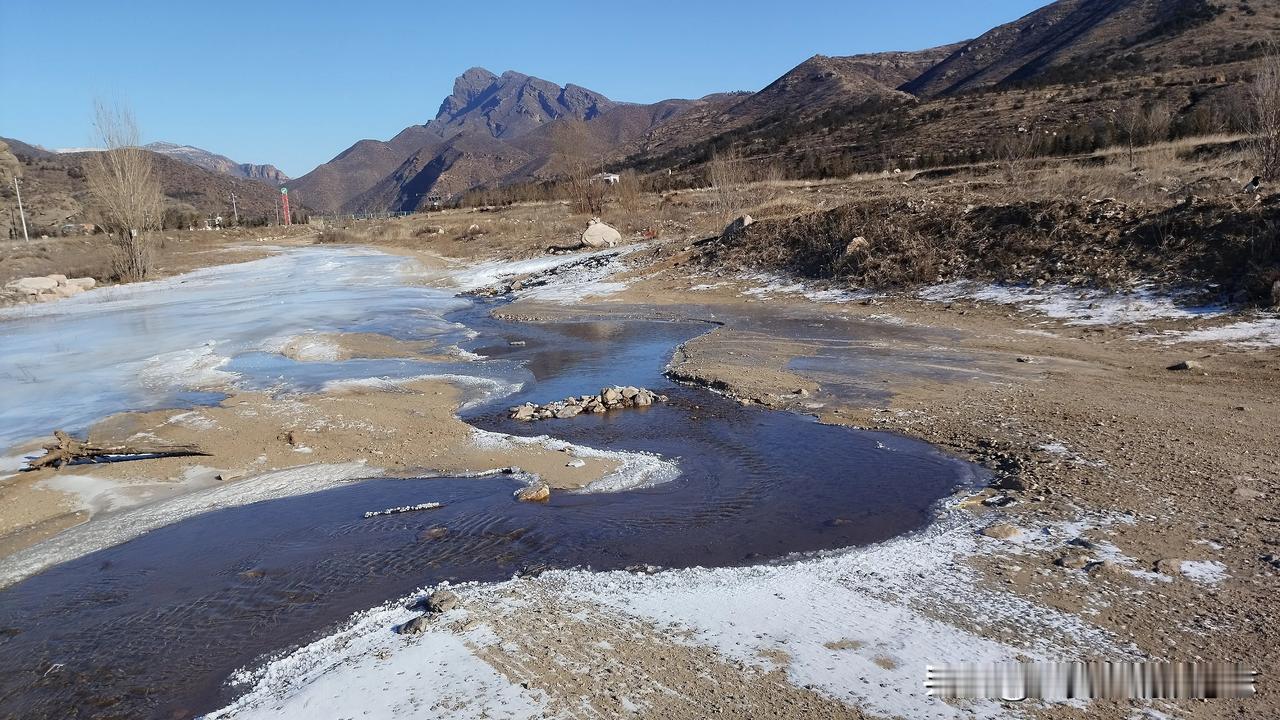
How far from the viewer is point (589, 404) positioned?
27.9 ft

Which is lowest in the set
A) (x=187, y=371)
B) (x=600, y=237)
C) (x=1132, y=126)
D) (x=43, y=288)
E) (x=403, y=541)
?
(x=403, y=541)

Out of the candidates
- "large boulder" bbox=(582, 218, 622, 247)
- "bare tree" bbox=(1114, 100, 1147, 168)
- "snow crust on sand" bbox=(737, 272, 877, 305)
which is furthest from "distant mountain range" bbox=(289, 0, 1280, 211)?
"snow crust on sand" bbox=(737, 272, 877, 305)

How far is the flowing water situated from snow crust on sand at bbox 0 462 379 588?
149mm

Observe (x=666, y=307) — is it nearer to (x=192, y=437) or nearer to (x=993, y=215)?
(x=993, y=215)

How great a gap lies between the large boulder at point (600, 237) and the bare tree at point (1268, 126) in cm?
1610

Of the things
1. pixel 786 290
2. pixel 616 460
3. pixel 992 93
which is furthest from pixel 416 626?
pixel 992 93

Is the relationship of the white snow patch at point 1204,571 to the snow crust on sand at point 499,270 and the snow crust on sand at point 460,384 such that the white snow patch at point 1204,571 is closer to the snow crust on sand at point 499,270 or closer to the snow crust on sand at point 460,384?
the snow crust on sand at point 460,384

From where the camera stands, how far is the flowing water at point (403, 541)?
402cm

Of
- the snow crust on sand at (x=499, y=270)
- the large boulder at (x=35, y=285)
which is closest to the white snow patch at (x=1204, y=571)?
the snow crust on sand at (x=499, y=270)

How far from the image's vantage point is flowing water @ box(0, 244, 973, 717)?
4016 millimetres

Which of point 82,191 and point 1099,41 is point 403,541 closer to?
point 1099,41

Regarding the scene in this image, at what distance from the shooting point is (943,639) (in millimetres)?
3650

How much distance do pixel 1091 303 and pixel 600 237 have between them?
16.2 metres

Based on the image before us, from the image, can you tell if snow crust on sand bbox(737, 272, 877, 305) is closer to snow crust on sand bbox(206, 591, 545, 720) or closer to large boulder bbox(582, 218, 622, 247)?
large boulder bbox(582, 218, 622, 247)
